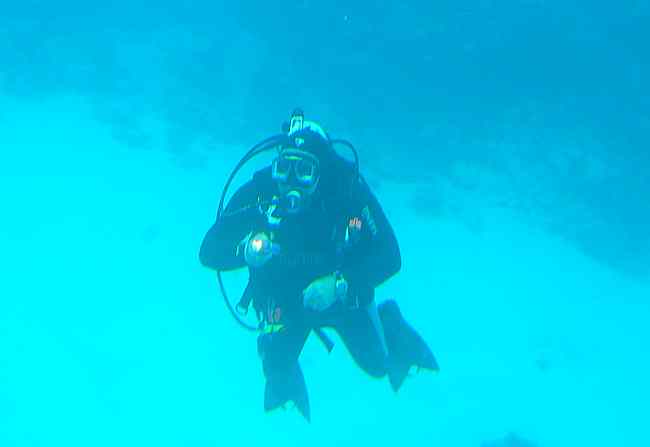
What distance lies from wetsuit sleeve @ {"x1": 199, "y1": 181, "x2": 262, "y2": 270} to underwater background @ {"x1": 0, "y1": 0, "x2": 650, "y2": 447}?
9.25 metres

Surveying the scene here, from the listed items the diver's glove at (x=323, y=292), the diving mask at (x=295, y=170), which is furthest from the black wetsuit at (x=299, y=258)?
the diving mask at (x=295, y=170)

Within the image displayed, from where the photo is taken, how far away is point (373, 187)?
20.1m

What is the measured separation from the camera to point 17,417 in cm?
1309

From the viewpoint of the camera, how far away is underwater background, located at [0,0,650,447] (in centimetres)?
1371

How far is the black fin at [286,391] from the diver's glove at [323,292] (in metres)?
0.95

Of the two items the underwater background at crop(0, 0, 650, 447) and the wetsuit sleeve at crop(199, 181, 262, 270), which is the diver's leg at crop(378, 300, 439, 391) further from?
the underwater background at crop(0, 0, 650, 447)

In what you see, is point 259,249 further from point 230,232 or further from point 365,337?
point 365,337

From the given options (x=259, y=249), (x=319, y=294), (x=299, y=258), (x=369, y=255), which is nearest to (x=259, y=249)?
(x=259, y=249)

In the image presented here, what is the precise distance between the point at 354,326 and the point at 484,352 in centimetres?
1169

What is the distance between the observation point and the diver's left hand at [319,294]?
426 cm

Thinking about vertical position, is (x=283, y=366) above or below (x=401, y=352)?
below

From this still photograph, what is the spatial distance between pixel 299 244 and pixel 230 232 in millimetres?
628

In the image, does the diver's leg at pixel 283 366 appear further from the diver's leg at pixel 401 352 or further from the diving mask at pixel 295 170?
the diving mask at pixel 295 170

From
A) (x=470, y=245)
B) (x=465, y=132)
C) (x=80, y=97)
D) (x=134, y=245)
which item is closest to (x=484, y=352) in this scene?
(x=470, y=245)
